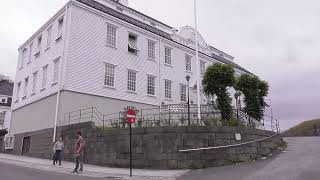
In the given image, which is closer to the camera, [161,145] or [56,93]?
[161,145]

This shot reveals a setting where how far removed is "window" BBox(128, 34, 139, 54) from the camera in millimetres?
30359

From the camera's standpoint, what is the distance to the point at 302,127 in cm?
4684

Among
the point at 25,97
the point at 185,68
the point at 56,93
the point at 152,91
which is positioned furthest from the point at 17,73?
the point at 185,68

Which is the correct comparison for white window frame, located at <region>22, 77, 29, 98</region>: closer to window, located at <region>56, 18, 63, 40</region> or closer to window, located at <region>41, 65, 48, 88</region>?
window, located at <region>41, 65, 48, 88</region>

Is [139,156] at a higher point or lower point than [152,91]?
lower

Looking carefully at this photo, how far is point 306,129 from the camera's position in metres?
43.5

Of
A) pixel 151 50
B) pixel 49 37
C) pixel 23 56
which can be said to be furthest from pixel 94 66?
pixel 23 56

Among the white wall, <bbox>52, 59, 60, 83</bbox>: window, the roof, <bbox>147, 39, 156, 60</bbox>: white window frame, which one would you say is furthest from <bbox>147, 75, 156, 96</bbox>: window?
the roof

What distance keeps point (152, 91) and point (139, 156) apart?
45.4 ft

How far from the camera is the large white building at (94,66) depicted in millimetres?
26031

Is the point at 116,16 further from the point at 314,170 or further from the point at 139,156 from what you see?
the point at 314,170

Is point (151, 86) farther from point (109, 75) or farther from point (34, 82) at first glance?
point (34, 82)

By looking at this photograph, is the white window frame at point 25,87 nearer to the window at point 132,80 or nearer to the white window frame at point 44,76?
the white window frame at point 44,76

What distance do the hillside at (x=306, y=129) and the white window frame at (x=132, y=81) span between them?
17.2 meters
